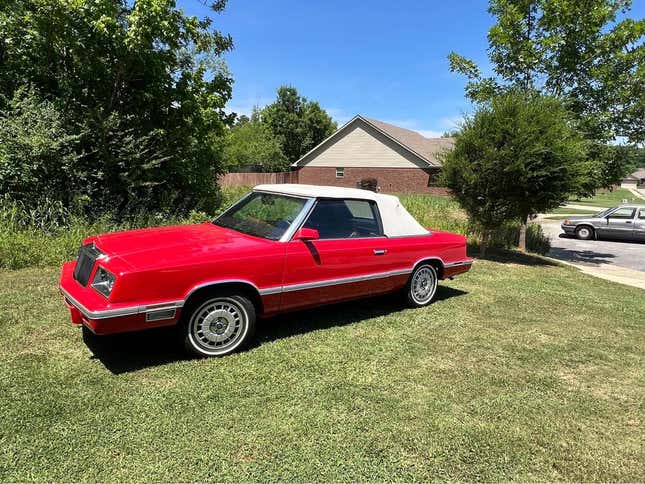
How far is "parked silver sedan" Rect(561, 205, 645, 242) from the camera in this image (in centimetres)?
1814

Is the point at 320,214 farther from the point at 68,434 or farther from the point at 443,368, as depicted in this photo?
the point at 68,434

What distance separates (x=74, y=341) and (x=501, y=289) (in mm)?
6282

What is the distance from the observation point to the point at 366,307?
584 cm

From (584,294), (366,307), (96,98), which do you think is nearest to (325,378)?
(366,307)

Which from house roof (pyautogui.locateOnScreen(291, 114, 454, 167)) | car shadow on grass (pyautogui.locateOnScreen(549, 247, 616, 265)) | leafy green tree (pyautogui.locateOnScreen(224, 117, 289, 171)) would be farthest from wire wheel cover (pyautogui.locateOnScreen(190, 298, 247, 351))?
leafy green tree (pyautogui.locateOnScreen(224, 117, 289, 171))

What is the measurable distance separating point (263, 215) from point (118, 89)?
6.52 m

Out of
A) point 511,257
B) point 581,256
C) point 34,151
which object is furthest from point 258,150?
point 34,151

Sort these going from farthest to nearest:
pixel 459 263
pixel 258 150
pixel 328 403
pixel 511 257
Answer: pixel 258 150 < pixel 511 257 < pixel 459 263 < pixel 328 403

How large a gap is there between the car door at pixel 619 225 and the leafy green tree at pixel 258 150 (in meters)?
34.9

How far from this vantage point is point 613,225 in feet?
60.5

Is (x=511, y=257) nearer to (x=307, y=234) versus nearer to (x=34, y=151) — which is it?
(x=307, y=234)

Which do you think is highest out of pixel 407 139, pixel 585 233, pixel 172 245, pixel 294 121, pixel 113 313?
pixel 294 121

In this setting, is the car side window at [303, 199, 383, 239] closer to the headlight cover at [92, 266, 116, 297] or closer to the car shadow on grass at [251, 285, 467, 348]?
the car shadow on grass at [251, 285, 467, 348]

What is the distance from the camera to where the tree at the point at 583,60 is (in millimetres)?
10906
